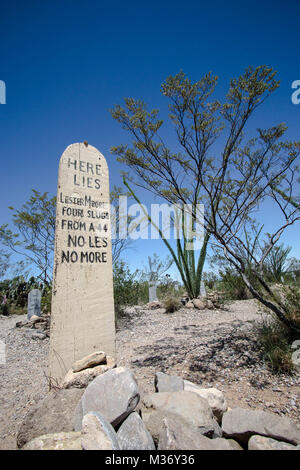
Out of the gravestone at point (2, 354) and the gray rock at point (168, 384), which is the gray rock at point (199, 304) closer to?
the gravestone at point (2, 354)

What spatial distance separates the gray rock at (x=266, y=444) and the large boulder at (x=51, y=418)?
118cm

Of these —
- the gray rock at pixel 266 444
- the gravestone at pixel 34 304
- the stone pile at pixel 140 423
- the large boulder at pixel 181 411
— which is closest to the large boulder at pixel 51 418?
the stone pile at pixel 140 423

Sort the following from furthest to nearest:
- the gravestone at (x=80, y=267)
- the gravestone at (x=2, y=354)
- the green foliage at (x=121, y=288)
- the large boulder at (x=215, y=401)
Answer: the green foliage at (x=121, y=288) < the gravestone at (x=2, y=354) < the gravestone at (x=80, y=267) < the large boulder at (x=215, y=401)

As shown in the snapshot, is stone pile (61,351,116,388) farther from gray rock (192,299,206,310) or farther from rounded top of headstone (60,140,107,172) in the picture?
gray rock (192,299,206,310)

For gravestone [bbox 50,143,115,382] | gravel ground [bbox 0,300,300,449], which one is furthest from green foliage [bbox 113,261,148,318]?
gravestone [bbox 50,143,115,382]

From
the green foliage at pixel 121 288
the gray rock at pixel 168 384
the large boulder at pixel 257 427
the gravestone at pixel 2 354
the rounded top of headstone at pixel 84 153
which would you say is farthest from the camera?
the green foliage at pixel 121 288

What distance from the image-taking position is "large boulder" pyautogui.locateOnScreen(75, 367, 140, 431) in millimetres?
1499

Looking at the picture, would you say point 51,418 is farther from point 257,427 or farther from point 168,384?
point 257,427

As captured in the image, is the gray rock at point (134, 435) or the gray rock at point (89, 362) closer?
the gray rock at point (134, 435)

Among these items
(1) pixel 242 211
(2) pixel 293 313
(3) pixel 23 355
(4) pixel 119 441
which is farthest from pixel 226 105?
(3) pixel 23 355

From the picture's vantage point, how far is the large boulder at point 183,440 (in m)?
1.23

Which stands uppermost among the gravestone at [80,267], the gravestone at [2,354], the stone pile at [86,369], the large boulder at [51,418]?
the gravestone at [80,267]

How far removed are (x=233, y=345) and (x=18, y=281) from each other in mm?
10843
